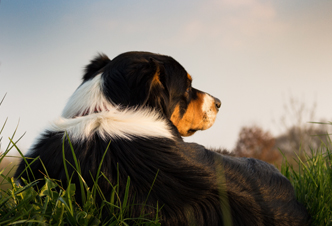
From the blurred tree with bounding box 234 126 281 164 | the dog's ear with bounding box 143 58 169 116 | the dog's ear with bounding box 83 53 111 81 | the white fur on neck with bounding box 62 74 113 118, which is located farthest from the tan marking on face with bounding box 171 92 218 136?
the blurred tree with bounding box 234 126 281 164

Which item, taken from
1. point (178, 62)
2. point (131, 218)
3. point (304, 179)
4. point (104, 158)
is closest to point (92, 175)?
point (104, 158)

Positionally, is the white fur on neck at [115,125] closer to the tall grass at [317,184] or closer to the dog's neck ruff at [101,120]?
the dog's neck ruff at [101,120]

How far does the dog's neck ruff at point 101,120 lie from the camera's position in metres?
2.26

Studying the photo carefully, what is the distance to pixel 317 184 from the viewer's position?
3.30 m

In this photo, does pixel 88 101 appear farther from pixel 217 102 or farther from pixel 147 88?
pixel 217 102

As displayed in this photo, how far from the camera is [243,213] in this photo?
7.59 feet

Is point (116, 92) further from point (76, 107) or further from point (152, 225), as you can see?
point (152, 225)

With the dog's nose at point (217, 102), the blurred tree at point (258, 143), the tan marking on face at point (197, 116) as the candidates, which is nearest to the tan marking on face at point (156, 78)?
the tan marking on face at point (197, 116)

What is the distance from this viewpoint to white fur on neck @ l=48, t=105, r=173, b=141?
88.3 inches

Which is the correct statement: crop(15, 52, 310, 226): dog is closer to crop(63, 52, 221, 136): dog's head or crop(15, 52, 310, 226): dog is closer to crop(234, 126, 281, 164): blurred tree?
crop(63, 52, 221, 136): dog's head

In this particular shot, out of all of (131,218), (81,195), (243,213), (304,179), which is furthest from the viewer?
(304,179)

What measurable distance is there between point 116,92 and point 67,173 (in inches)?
32.8

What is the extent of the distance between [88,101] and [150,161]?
0.78 meters

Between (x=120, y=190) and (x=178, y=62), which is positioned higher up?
(x=178, y=62)
